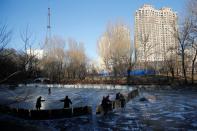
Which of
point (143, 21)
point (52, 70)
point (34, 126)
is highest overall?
point (143, 21)

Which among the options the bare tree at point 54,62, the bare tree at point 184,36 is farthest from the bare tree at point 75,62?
A: the bare tree at point 184,36

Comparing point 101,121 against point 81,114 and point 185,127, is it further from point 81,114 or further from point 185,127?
point 185,127

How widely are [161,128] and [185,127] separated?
1512 millimetres

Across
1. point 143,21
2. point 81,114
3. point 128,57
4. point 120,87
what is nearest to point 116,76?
point 128,57

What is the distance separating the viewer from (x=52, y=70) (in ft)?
290

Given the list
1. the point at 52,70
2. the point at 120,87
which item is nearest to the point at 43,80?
the point at 52,70

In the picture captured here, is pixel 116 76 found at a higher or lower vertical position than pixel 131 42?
lower

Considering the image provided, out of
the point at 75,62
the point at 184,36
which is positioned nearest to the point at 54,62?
the point at 75,62

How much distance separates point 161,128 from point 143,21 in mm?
95115

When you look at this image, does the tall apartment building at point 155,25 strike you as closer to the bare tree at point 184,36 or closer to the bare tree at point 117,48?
the bare tree at point 117,48

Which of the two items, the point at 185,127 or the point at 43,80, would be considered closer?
the point at 185,127

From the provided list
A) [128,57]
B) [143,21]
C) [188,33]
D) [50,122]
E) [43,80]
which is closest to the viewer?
[50,122]

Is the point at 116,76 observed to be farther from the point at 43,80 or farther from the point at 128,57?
the point at 43,80

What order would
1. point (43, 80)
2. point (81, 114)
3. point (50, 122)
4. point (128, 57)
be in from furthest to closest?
1. point (43, 80)
2. point (128, 57)
3. point (81, 114)
4. point (50, 122)
